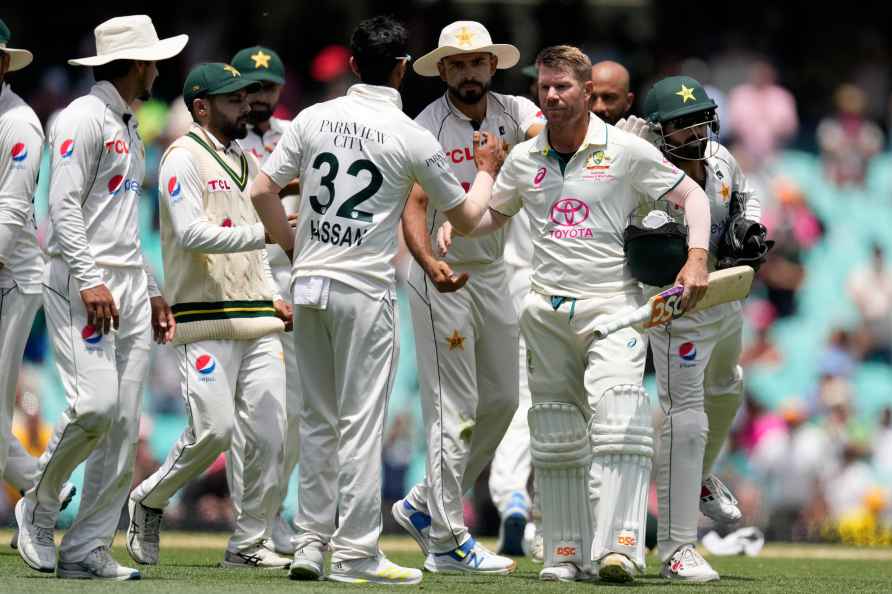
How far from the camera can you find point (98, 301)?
23.7 ft

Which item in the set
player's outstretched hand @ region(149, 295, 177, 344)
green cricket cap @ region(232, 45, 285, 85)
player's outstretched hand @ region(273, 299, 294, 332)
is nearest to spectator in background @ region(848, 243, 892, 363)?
green cricket cap @ region(232, 45, 285, 85)

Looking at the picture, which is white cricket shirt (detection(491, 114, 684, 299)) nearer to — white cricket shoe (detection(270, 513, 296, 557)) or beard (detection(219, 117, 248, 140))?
beard (detection(219, 117, 248, 140))

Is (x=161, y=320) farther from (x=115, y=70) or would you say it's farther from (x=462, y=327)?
(x=462, y=327)

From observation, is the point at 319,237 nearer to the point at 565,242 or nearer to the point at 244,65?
the point at 565,242

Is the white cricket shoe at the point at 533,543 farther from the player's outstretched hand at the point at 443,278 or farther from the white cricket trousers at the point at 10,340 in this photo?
the white cricket trousers at the point at 10,340

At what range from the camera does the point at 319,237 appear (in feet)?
24.0

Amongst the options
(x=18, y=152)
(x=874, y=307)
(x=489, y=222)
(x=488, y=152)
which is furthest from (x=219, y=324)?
(x=874, y=307)

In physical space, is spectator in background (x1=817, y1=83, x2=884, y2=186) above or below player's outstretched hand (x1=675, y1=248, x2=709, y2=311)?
below

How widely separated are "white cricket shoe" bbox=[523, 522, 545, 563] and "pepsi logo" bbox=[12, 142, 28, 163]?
3.81 metres

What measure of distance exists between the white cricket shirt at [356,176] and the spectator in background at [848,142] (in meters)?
12.4

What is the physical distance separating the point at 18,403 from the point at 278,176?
683cm

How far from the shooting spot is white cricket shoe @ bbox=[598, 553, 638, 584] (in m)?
7.29

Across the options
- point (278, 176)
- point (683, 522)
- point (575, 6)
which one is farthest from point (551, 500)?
point (575, 6)

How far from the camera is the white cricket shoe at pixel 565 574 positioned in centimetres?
765
